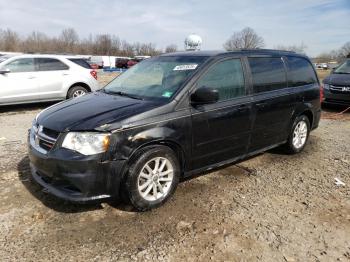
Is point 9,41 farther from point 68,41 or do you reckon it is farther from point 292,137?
point 292,137

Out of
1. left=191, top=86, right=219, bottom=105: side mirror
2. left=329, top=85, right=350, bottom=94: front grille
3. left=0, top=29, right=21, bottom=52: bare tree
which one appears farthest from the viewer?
left=0, top=29, right=21, bottom=52: bare tree

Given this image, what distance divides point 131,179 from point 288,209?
186 cm

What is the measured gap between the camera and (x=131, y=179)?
3670 millimetres

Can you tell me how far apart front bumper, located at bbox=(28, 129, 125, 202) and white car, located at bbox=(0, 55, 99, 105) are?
689 cm

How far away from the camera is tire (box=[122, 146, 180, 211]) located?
3.69 metres

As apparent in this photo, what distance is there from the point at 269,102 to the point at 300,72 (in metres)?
1.28

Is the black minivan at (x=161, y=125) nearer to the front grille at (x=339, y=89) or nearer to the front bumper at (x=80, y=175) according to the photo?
the front bumper at (x=80, y=175)

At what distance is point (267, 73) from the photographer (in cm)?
524

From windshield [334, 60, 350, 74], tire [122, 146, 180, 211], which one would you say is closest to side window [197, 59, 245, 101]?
tire [122, 146, 180, 211]

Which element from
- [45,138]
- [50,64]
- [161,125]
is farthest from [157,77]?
[50,64]

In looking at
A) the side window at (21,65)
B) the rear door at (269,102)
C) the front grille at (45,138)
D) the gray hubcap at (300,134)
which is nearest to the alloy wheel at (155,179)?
the front grille at (45,138)

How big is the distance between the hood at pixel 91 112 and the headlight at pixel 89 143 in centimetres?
7

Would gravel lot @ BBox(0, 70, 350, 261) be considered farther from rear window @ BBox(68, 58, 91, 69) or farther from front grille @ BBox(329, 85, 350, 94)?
rear window @ BBox(68, 58, 91, 69)

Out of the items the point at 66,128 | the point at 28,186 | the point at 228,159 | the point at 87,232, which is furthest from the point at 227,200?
the point at 28,186
